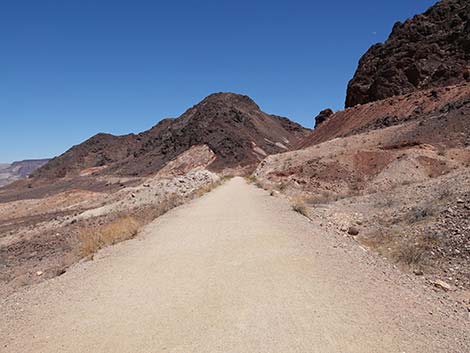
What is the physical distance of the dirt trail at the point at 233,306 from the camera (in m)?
4.46

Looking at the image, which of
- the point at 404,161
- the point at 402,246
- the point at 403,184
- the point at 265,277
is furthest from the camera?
the point at 404,161

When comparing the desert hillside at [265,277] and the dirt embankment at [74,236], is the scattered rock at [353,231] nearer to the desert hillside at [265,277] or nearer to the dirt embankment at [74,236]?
the desert hillside at [265,277]

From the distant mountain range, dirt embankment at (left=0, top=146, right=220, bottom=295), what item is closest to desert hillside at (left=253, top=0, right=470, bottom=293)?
dirt embankment at (left=0, top=146, right=220, bottom=295)

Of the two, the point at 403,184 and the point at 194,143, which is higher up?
the point at 194,143

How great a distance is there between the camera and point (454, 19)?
46.8 meters

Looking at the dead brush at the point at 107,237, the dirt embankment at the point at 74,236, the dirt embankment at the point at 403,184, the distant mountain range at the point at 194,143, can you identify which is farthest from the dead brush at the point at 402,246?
the distant mountain range at the point at 194,143

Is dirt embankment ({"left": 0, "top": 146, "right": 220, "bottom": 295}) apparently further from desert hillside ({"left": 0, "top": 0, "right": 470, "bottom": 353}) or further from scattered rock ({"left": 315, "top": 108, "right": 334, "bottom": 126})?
scattered rock ({"left": 315, "top": 108, "right": 334, "bottom": 126})

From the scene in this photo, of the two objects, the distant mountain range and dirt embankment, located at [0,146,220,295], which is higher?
the distant mountain range

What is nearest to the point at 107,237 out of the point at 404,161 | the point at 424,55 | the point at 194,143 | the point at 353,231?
the point at 353,231

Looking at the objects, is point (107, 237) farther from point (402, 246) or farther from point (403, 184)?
point (403, 184)

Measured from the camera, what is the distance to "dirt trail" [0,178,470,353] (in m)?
4.46

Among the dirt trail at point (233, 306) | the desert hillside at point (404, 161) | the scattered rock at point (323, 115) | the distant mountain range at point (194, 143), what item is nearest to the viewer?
the dirt trail at point (233, 306)

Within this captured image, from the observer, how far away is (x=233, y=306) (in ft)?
17.8

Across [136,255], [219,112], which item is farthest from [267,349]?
[219,112]
